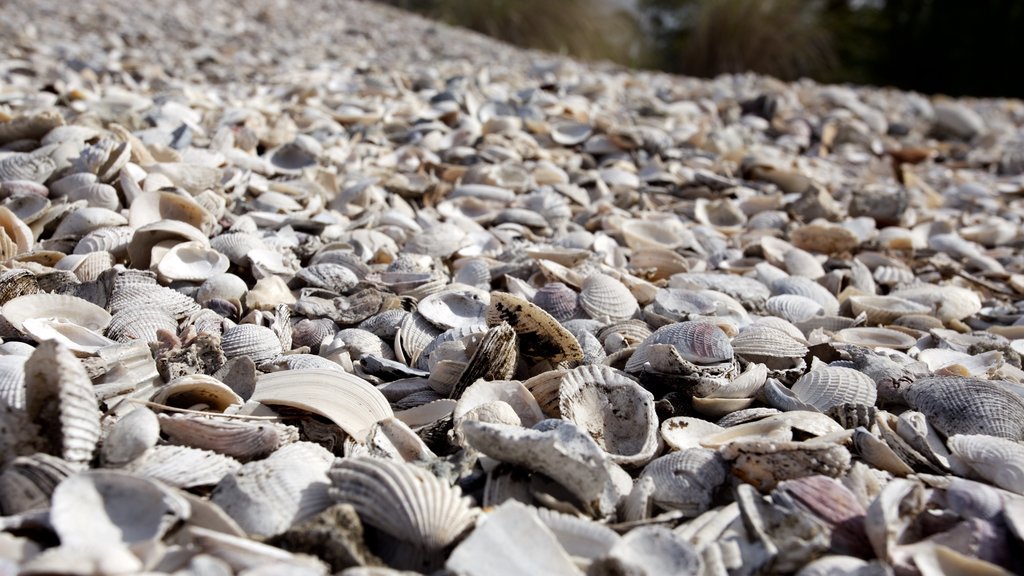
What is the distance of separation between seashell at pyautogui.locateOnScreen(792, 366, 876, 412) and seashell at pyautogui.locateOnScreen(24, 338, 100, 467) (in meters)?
1.46

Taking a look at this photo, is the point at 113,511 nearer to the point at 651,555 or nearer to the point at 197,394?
the point at 197,394

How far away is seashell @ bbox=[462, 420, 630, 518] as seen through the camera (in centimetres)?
135

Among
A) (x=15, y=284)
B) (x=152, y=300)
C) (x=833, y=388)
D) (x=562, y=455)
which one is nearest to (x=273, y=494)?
Answer: (x=562, y=455)

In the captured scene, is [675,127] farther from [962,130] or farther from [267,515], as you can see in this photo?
[267,515]

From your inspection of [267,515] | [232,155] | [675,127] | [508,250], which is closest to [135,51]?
[232,155]

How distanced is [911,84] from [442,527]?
44.3 ft

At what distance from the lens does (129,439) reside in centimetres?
134

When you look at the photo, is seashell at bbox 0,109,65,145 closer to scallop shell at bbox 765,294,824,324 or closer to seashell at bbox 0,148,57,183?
seashell at bbox 0,148,57,183

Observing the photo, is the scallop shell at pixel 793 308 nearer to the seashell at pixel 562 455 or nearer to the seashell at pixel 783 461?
the seashell at pixel 783 461

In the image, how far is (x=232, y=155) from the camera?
321cm

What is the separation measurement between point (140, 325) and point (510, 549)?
46.8 inches

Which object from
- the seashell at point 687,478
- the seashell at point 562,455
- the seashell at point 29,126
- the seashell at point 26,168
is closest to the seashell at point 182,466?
the seashell at point 562,455

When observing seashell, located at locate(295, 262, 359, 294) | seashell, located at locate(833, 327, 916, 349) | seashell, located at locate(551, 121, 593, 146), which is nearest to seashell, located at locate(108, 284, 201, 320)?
seashell, located at locate(295, 262, 359, 294)

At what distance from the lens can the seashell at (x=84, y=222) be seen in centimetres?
243
